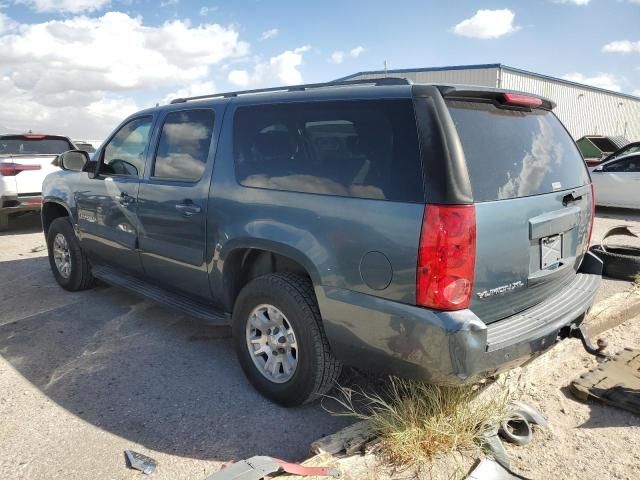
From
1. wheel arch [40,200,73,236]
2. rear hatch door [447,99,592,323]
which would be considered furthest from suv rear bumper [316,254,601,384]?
wheel arch [40,200,73,236]

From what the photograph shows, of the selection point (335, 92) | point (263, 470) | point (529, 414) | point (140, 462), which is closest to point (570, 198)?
point (529, 414)

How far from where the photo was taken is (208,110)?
12.2 ft

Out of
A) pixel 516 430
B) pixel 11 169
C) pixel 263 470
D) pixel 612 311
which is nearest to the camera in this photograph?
pixel 263 470

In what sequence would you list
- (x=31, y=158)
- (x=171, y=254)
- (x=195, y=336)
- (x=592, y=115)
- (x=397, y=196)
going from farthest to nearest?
(x=592, y=115) < (x=31, y=158) < (x=195, y=336) < (x=171, y=254) < (x=397, y=196)

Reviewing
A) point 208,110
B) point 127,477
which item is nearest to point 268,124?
point 208,110

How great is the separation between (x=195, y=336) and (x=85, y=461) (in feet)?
5.60

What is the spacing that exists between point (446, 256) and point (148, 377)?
237cm

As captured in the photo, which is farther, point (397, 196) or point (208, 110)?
point (208, 110)

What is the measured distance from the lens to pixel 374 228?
251 centimetres

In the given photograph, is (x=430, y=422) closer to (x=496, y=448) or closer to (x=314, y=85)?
(x=496, y=448)

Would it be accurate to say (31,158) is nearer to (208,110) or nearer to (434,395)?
(208,110)

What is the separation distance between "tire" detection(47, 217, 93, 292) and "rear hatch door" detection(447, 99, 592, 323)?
4224 mm

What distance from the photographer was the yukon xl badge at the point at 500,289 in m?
2.48

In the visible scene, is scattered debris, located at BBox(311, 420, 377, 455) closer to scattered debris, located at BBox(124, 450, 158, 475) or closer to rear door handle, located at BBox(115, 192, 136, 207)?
scattered debris, located at BBox(124, 450, 158, 475)
